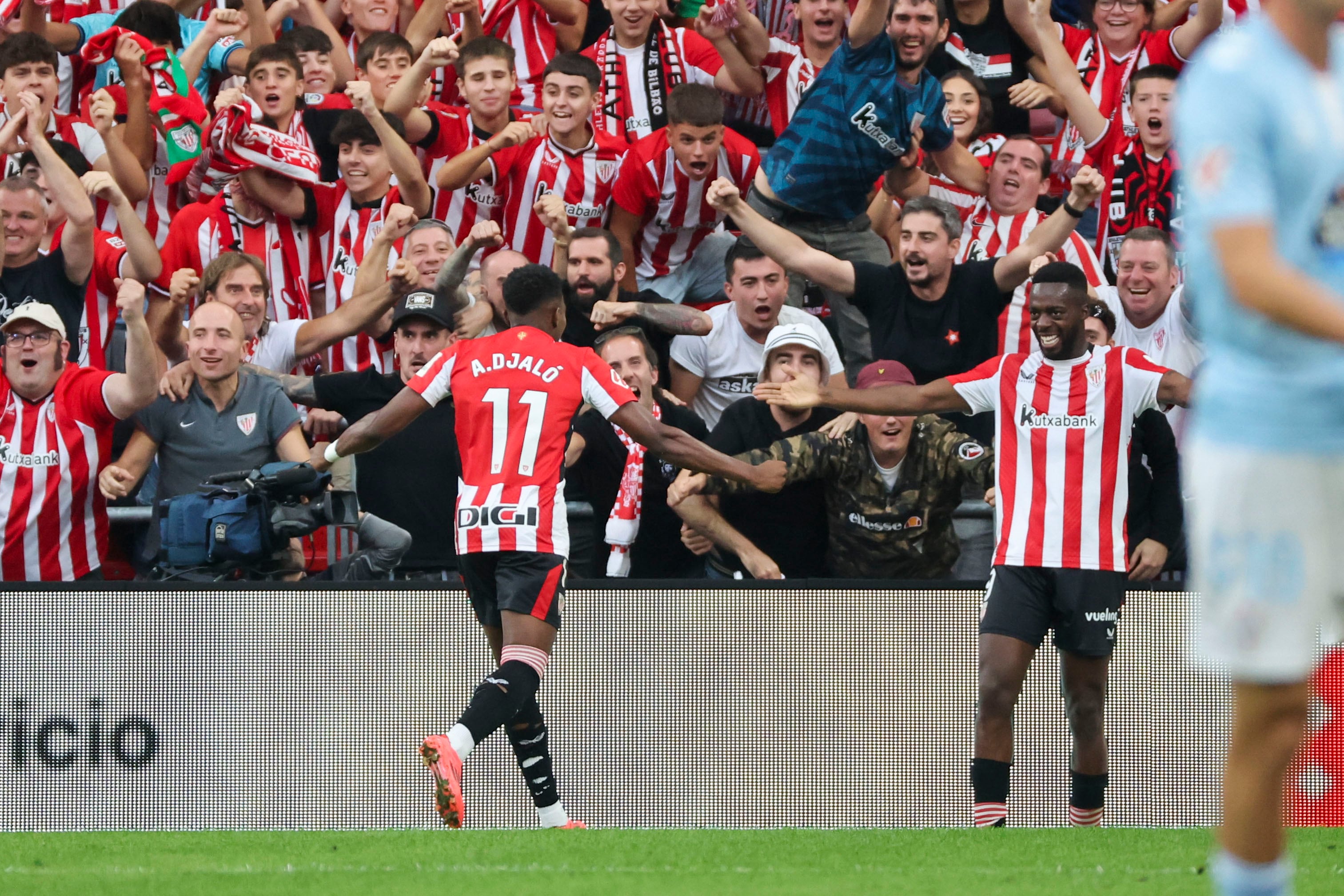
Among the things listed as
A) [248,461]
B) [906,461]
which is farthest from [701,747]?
[248,461]

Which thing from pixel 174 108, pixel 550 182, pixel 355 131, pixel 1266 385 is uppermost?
pixel 174 108

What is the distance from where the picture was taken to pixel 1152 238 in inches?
325

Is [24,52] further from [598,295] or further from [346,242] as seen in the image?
[598,295]

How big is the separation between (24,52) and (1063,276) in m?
5.97

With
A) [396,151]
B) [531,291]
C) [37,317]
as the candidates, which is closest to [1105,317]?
[531,291]

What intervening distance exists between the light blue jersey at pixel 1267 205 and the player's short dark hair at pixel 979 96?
7.19 m

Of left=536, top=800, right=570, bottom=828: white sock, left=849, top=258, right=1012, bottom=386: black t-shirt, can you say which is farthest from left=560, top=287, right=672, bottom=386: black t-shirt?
left=536, top=800, right=570, bottom=828: white sock

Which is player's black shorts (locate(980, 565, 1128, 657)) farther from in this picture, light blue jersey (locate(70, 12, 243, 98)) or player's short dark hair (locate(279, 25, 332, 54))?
light blue jersey (locate(70, 12, 243, 98))

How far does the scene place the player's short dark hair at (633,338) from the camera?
8.04 metres

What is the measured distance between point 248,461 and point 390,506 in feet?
2.14

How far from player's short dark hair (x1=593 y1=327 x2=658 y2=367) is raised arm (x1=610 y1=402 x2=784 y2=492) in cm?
137

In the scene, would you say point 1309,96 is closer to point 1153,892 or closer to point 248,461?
point 1153,892

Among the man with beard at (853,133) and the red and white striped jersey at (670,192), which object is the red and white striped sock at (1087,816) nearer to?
the man with beard at (853,133)

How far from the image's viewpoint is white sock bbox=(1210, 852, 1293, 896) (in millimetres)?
2850
